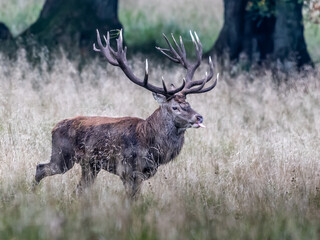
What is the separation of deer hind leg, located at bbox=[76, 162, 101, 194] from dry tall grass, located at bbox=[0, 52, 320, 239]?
11 centimetres

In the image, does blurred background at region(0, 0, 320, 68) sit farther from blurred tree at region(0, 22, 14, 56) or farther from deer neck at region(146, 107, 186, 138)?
deer neck at region(146, 107, 186, 138)

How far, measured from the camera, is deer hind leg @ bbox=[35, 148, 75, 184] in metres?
8.04

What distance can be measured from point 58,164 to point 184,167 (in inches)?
50.6

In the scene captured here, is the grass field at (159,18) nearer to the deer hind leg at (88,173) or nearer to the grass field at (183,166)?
the grass field at (183,166)

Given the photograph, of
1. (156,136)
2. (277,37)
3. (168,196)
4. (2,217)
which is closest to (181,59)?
(156,136)

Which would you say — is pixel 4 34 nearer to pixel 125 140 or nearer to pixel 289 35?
pixel 289 35

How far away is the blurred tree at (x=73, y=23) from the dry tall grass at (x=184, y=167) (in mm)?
2143

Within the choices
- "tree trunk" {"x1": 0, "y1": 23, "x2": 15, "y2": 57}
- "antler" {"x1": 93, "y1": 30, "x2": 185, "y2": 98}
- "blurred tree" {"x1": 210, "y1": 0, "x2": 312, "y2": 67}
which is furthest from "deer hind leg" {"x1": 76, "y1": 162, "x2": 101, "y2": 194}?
"blurred tree" {"x1": 210, "y1": 0, "x2": 312, "y2": 67}

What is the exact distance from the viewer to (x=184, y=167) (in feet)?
27.7

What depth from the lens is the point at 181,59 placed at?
9.06 m

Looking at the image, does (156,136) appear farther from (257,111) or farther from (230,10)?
(230,10)

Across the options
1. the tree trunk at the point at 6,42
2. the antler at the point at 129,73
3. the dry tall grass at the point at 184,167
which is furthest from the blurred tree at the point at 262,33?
the antler at the point at 129,73

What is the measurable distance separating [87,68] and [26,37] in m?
2.20

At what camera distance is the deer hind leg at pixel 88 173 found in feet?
25.2
